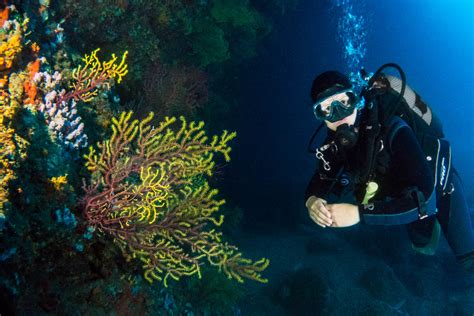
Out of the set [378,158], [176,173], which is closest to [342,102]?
[378,158]

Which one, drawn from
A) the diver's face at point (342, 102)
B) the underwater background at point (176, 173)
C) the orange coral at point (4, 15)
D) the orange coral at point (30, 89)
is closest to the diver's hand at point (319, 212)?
the underwater background at point (176, 173)

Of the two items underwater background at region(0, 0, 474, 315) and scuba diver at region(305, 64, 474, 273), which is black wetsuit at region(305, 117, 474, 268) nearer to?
scuba diver at region(305, 64, 474, 273)

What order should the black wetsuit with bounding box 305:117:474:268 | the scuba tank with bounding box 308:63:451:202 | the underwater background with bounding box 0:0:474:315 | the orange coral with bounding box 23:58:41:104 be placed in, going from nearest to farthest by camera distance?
the underwater background with bounding box 0:0:474:315 → the black wetsuit with bounding box 305:117:474:268 → the orange coral with bounding box 23:58:41:104 → the scuba tank with bounding box 308:63:451:202

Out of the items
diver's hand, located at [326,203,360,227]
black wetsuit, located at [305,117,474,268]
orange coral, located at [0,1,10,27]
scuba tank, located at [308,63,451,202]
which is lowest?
diver's hand, located at [326,203,360,227]

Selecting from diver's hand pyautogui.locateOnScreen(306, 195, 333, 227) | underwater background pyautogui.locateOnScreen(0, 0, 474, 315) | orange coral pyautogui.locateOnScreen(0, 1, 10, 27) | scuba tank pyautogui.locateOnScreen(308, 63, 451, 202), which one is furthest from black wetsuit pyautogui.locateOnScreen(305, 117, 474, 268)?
orange coral pyautogui.locateOnScreen(0, 1, 10, 27)

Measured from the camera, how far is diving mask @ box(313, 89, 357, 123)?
3545 mm

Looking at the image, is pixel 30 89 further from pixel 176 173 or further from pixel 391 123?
pixel 391 123

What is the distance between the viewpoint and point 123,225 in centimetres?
311

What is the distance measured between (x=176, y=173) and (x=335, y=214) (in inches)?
63.6

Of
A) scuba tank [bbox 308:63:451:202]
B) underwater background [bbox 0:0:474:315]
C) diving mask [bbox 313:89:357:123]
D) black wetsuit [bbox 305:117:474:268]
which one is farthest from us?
diving mask [bbox 313:89:357:123]

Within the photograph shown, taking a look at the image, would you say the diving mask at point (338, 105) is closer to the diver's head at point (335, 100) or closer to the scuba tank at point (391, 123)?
the diver's head at point (335, 100)

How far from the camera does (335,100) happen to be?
3564mm

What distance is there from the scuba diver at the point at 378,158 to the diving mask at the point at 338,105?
0.01 metres

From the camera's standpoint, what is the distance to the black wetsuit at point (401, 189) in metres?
2.92
